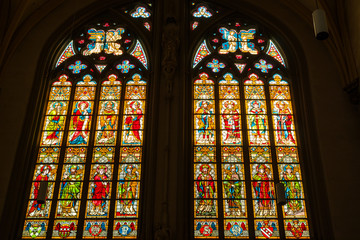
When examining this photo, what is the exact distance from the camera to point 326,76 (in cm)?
1170

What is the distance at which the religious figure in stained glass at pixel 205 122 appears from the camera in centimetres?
1128

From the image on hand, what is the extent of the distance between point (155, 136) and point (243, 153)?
202cm

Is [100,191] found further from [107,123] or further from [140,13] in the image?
[140,13]

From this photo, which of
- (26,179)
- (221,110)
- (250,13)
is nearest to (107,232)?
(26,179)

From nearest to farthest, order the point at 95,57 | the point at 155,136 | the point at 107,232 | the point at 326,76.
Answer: the point at 107,232 → the point at 155,136 → the point at 326,76 → the point at 95,57

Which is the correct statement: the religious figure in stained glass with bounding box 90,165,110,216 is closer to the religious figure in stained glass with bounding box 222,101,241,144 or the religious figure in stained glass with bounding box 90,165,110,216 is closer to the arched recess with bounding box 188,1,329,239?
the arched recess with bounding box 188,1,329,239

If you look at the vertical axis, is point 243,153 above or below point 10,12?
below

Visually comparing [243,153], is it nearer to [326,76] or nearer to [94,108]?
[326,76]

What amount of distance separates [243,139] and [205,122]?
38.9 inches

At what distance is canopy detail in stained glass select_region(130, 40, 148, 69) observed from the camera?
12.6m

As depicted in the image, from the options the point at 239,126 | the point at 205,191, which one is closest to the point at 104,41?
the point at 239,126

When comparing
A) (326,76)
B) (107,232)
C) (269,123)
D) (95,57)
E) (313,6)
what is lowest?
(107,232)

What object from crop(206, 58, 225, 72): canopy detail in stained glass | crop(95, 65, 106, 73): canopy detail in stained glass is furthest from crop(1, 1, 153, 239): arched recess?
crop(206, 58, 225, 72): canopy detail in stained glass

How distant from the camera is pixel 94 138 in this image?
11.3m
